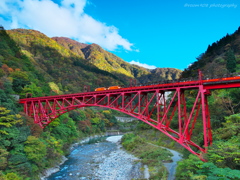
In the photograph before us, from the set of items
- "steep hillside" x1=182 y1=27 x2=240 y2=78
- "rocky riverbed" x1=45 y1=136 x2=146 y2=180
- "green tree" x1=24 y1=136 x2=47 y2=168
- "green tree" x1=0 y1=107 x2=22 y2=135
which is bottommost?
"rocky riverbed" x1=45 y1=136 x2=146 y2=180

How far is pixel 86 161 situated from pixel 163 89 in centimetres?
1660

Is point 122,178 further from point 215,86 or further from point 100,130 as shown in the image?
point 100,130

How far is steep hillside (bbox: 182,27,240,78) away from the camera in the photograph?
99.4ft

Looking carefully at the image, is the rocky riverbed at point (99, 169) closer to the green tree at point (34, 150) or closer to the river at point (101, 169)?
the river at point (101, 169)

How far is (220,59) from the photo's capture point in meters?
37.7

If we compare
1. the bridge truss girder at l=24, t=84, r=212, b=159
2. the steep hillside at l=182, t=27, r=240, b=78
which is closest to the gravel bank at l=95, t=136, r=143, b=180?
the bridge truss girder at l=24, t=84, r=212, b=159

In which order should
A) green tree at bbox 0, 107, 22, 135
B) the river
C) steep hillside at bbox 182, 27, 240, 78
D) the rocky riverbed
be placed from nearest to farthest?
green tree at bbox 0, 107, 22, 135, the river, the rocky riverbed, steep hillside at bbox 182, 27, 240, 78

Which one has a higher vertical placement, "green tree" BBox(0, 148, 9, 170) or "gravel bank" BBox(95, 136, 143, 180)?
Answer: "green tree" BBox(0, 148, 9, 170)

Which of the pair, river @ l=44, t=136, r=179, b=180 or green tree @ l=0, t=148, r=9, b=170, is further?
river @ l=44, t=136, r=179, b=180

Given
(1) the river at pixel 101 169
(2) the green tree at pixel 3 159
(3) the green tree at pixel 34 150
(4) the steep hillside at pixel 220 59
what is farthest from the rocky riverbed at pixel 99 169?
(4) the steep hillside at pixel 220 59

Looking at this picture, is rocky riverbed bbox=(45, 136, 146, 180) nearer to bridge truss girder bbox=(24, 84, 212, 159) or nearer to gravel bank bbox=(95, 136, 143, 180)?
gravel bank bbox=(95, 136, 143, 180)

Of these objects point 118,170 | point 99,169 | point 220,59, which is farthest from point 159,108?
point 220,59

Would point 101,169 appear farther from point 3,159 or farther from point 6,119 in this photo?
point 6,119

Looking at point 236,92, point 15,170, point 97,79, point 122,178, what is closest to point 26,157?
point 15,170
